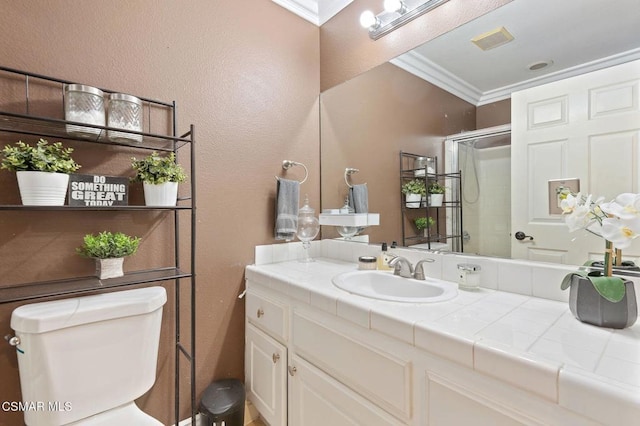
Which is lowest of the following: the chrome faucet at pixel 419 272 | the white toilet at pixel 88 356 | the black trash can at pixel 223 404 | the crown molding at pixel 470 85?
the black trash can at pixel 223 404

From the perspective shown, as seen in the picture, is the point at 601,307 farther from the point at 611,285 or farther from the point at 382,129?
the point at 382,129

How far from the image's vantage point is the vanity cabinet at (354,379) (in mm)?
668

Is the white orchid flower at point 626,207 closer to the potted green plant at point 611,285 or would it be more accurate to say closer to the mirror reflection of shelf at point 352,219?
the potted green plant at point 611,285

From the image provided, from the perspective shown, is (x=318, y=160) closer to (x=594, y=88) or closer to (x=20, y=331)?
(x=594, y=88)

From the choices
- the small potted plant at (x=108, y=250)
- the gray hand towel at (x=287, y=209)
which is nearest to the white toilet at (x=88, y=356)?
the small potted plant at (x=108, y=250)

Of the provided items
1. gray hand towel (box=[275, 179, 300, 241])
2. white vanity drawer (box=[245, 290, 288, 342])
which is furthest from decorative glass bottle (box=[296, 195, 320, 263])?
white vanity drawer (box=[245, 290, 288, 342])

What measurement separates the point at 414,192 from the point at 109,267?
1.41 m

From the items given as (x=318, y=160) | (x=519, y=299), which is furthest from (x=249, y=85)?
(x=519, y=299)

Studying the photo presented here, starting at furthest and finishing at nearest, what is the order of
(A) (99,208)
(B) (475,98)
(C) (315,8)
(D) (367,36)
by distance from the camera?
1. (C) (315,8)
2. (D) (367,36)
3. (B) (475,98)
4. (A) (99,208)

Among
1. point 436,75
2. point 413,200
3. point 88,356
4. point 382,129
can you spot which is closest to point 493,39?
point 436,75

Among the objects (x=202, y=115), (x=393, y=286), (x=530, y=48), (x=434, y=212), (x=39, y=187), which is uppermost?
(x=530, y=48)

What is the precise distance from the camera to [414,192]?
5.00ft

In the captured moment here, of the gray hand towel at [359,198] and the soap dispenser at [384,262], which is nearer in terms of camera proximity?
the soap dispenser at [384,262]

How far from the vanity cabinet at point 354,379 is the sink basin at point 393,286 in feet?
0.54
